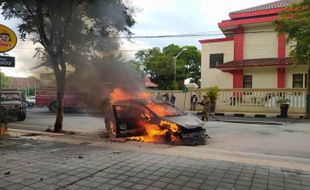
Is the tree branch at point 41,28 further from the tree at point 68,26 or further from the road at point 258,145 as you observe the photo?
the road at point 258,145

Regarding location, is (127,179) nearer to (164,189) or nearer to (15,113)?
(164,189)

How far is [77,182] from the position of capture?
5.13m

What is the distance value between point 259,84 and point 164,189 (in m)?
22.7

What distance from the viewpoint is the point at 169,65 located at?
155ft

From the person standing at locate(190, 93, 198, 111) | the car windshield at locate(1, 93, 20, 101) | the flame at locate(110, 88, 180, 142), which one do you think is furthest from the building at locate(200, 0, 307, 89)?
the flame at locate(110, 88, 180, 142)

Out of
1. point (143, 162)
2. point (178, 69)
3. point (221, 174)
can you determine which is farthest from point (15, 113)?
point (178, 69)

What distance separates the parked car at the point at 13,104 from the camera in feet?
57.2

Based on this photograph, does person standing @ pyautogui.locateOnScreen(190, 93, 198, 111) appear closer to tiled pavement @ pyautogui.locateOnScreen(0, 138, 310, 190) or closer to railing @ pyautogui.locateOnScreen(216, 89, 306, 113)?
railing @ pyautogui.locateOnScreen(216, 89, 306, 113)

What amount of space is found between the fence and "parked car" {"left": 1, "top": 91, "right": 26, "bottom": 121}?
785 centimetres

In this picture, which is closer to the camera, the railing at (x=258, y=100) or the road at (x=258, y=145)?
the road at (x=258, y=145)

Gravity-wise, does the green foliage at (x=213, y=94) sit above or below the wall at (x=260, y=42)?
below

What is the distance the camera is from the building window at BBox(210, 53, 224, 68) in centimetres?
2823

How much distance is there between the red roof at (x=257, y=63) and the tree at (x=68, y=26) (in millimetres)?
15501

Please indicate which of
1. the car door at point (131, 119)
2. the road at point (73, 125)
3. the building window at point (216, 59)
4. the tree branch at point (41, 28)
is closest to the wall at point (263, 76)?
the building window at point (216, 59)
